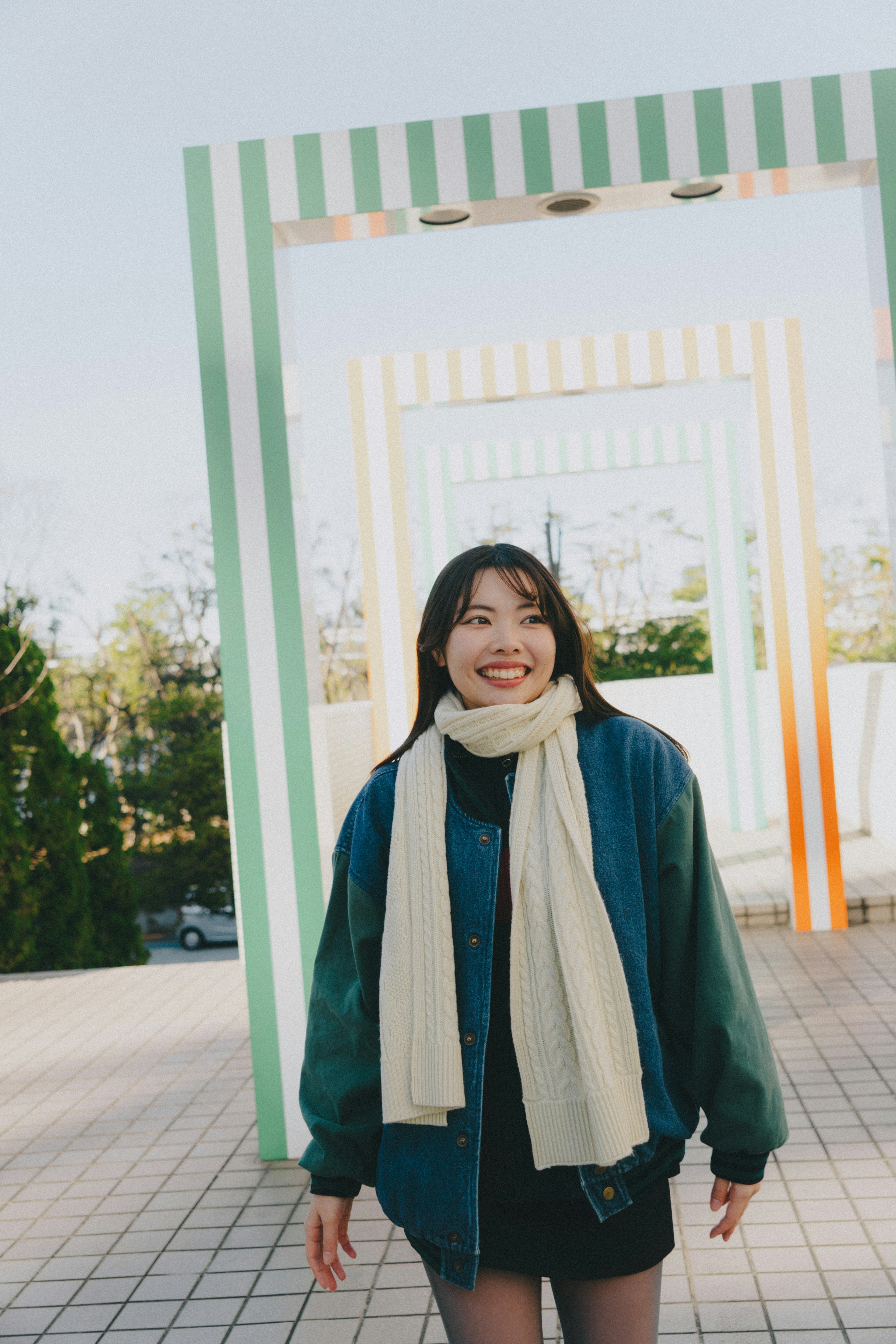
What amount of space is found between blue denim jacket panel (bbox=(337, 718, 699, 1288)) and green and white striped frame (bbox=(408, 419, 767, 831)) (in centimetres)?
764

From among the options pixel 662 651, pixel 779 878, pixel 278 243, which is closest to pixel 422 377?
pixel 278 243

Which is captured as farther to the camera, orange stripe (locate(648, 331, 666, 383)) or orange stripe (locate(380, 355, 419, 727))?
orange stripe (locate(380, 355, 419, 727))

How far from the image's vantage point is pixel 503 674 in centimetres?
152

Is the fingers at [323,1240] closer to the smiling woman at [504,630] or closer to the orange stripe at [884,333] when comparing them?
the smiling woman at [504,630]

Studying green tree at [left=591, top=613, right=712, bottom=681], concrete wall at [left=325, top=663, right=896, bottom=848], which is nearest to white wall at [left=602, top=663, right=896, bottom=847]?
concrete wall at [left=325, top=663, right=896, bottom=848]

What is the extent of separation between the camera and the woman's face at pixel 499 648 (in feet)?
4.96

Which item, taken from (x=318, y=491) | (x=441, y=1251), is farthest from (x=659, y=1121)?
(x=318, y=491)

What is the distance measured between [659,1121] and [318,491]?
20.9m

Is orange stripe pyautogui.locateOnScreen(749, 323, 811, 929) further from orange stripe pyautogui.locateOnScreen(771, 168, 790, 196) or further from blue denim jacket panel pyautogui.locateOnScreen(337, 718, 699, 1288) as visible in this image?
blue denim jacket panel pyautogui.locateOnScreen(337, 718, 699, 1288)

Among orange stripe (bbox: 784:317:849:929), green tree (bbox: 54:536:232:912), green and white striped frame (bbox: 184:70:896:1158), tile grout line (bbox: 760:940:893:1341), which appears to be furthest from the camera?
green tree (bbox: 54:536:232:912)

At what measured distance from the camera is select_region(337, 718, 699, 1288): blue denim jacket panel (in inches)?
53.5

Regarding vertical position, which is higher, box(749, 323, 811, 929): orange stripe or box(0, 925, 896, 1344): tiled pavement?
box(749, 323, 811, 929): orange stripe

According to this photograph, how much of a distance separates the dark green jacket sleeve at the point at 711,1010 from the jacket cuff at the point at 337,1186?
466 mm

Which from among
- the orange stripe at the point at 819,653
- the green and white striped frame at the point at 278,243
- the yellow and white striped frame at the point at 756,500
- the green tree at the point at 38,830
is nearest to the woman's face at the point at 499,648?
the green and white striped frame at the point at 278,243
